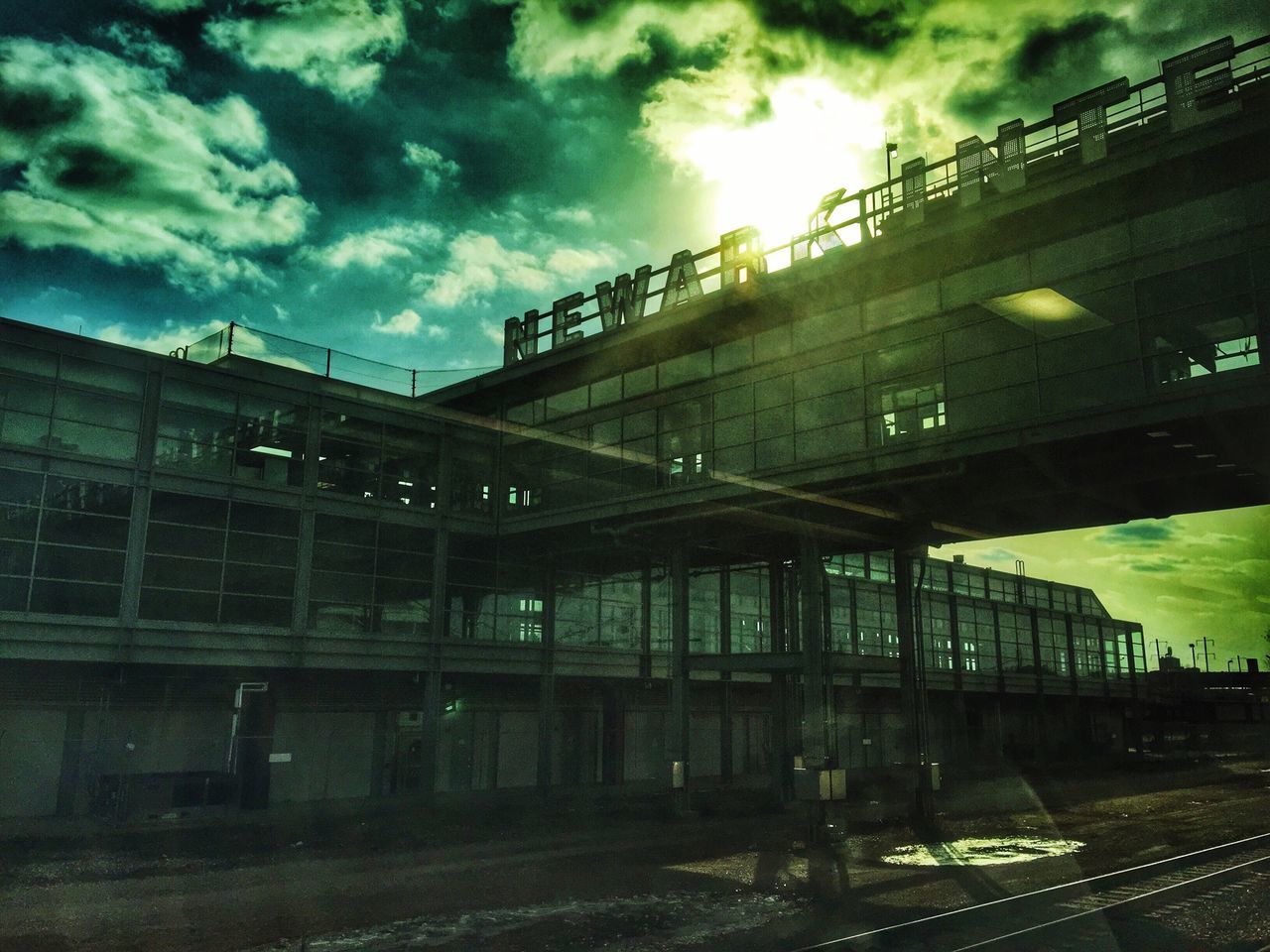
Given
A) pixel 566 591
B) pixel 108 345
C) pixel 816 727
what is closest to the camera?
pixel 816 727

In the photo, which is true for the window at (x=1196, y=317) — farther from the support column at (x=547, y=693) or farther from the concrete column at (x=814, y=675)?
the support column at (x=547, y=693)

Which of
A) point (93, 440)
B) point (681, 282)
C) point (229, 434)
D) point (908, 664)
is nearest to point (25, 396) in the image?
point (93, 440)

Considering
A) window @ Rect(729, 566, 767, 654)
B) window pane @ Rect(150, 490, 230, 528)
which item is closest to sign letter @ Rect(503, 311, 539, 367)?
window pane @ Rect(150, 490, 230, 528)

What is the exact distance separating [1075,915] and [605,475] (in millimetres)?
17907

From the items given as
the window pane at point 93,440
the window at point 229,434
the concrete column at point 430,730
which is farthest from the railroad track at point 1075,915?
the window pane at point 93,440

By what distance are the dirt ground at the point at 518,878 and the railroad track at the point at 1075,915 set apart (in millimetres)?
664

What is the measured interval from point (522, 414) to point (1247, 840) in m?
24.3

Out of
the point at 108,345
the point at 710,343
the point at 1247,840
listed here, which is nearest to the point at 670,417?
the point at 710,343

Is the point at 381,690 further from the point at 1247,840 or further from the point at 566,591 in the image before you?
the point at 1247,840

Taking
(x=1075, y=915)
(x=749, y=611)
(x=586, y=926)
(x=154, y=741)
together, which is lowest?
(x=586, y=926)

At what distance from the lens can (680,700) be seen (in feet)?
95.7

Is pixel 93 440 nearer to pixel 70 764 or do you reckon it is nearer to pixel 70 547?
pixel 70 547

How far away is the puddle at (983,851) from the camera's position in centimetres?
2055

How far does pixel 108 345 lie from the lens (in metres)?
27.3
